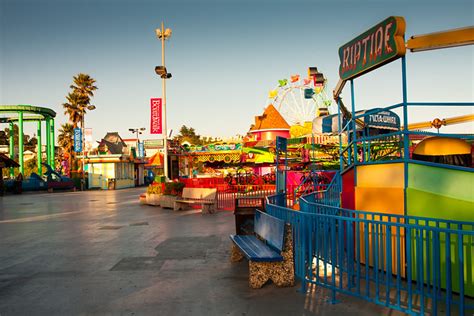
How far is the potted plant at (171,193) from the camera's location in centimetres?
1912

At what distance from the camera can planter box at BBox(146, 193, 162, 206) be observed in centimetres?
2050

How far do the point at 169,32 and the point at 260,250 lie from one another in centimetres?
2100

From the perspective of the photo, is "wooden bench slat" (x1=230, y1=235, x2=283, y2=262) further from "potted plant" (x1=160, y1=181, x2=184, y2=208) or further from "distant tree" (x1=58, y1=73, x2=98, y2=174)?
"distant tree" (x1=58, y1=73, x2=98, y2=174)

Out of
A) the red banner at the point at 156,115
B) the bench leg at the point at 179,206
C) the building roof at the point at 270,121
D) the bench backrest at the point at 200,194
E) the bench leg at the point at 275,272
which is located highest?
the building roof at the point at 270,121

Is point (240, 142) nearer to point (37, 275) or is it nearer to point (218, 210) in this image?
point (218, 210)

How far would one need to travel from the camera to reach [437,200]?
584 centimetres

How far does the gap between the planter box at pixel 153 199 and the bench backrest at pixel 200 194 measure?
239 cm

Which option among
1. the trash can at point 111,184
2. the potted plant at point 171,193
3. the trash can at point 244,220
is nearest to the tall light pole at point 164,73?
the potted plant at point 171,193

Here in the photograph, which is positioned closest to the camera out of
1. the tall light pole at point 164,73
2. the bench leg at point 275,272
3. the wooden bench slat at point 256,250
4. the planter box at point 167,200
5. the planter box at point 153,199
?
the wooden bench slat at point 256,250

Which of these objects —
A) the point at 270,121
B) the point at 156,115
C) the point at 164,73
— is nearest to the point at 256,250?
the point at 164,73

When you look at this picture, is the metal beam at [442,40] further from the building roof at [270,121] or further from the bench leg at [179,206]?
the building roof at [270,121]

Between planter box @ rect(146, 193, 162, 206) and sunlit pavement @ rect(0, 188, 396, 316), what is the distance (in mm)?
7785

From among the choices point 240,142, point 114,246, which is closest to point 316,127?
point 114,246

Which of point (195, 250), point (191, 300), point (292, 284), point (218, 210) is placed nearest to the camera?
point (191, 300)
